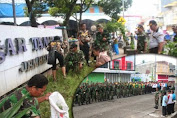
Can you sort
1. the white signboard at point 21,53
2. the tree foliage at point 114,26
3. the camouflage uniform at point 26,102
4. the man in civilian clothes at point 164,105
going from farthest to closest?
the tree foliage at point 114,26, the white signboard at point 21,53, the camouflage uniform at point 26,102, the man in civilian clothes at point 164,105

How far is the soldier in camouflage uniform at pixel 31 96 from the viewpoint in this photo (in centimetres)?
128

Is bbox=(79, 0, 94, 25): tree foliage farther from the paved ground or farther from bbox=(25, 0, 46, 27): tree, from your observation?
the paved ground

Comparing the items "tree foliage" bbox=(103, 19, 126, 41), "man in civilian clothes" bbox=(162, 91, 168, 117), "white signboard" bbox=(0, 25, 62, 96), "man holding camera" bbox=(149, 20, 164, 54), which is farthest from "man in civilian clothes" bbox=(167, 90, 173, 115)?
"white signboard" bbox=(0, 25, 62, 96)

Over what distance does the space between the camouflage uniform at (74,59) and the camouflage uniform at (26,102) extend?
40cm

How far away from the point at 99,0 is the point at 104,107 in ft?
2.47

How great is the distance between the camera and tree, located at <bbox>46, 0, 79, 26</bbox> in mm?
1431

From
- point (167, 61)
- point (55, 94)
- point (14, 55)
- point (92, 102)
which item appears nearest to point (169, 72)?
point (167, 61)


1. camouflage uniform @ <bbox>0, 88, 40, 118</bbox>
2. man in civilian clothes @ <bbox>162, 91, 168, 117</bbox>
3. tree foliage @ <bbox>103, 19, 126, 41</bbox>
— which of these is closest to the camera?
man in civilian clothes @ <bbox>162, 91, 168, 117</bbox>

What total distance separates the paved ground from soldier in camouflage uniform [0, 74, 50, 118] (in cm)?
31

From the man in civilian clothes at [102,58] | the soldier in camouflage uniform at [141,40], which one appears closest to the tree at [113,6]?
the soldier in camouflage uniform at [141,40]

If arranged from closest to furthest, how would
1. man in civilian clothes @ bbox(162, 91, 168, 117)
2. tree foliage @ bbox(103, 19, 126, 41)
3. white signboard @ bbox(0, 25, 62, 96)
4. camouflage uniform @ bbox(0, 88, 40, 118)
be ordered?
man in civilian clothes @ bbox(162, 91, 168, 117) < camouflage uniform @ bbox(0, 88, 40, 118) < white signboard @ bbox(0, 25, 62, 96) < tree foliage @ bbox(103, 19, 126, 41)

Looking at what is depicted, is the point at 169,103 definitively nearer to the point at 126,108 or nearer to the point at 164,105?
the point at 164,105

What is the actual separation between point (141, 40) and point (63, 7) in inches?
23.7

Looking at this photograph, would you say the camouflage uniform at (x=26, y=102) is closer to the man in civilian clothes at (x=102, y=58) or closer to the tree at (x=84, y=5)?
the man in civilian clothes at (x=102, y=58)
